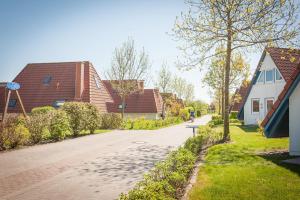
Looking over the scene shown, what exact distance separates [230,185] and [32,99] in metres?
31.0

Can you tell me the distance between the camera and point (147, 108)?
45969 mm

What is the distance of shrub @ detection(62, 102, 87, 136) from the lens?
67.6ft

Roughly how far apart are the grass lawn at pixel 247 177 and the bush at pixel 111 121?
17.9 metres

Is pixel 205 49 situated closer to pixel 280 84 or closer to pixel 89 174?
pixel 89 174

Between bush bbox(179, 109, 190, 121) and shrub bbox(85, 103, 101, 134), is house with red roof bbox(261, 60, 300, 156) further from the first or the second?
bush bbox(179, 109, 190, 121)

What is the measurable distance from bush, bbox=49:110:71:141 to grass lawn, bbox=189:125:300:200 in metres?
10.7

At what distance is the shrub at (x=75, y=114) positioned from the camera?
20594 mm

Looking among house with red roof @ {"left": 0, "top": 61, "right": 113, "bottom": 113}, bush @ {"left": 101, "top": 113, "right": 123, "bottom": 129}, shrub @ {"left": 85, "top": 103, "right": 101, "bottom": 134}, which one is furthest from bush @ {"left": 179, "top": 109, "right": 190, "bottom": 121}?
shrub @ {"left": 85, "top": 103, "right": 101, "bottom": 134}

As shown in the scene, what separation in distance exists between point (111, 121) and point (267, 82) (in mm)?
15536

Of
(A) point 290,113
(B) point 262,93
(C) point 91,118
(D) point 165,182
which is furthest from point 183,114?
(D) point 165,182

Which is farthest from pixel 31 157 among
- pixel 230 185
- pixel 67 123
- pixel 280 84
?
pixel 280 84

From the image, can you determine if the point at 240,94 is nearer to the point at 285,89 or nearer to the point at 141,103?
the point at 141,103

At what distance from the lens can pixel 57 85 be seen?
3350 centimetres

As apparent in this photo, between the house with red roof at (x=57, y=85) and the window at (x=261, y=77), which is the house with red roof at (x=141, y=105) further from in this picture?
the window at (x=261, y=77)
